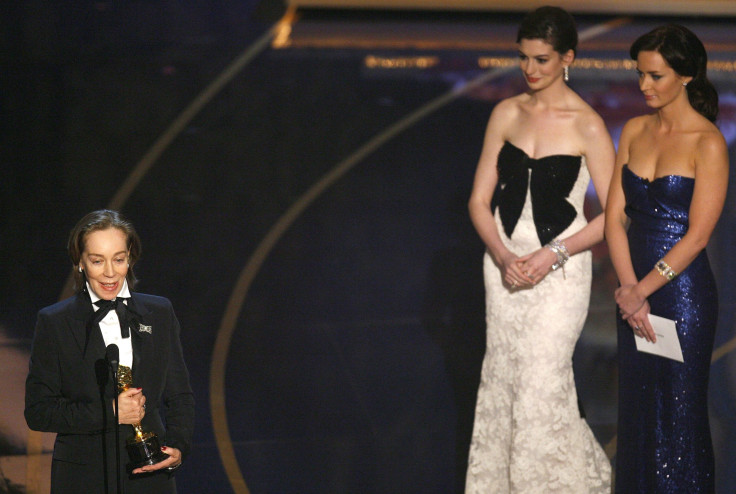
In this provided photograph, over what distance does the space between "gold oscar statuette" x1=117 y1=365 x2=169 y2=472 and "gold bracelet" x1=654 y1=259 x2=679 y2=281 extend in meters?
1.86

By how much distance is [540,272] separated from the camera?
3953mm

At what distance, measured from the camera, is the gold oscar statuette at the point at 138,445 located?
2.82 meters

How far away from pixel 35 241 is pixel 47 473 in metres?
2.50

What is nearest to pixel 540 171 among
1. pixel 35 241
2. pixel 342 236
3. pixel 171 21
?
pixel 342 236

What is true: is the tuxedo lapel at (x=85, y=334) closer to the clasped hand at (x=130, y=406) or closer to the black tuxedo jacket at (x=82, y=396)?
the black tuxedo jacket at (x=82, y=396)

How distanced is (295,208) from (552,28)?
3.62 metres

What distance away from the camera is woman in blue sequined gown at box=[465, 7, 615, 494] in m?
3.96

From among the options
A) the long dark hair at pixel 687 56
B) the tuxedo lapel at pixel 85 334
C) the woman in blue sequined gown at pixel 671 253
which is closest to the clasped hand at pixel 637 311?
the woman in blue sequined gown at pixel 671 253

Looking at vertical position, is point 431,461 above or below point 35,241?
below

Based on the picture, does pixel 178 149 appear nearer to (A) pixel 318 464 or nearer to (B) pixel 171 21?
(B) pixel 171 21

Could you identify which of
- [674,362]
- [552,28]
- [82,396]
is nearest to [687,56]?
[552,28]

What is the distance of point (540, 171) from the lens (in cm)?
404

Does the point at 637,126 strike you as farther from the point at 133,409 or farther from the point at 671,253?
the point at 133,409

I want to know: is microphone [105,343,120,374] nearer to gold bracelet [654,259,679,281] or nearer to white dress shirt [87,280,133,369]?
white dress shirt [87,280,133,369]
